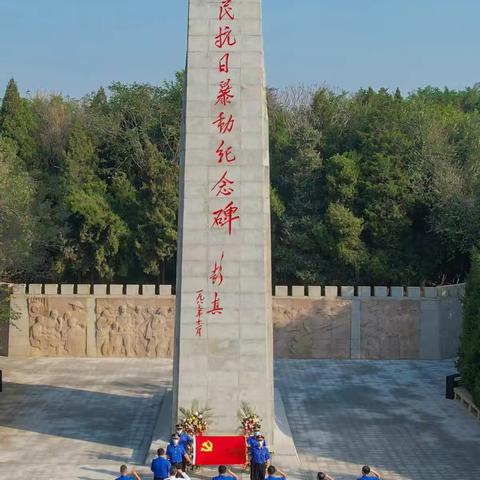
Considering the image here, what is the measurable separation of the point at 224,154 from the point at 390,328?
12124mm

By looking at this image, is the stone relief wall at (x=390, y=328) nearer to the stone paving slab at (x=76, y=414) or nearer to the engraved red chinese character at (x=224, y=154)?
the stone paving slab at (x=76, y=414)

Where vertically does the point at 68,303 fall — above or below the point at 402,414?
above

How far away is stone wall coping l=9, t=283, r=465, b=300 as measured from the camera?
2508cm

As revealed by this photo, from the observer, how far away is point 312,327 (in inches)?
989

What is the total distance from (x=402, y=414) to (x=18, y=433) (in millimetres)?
8793

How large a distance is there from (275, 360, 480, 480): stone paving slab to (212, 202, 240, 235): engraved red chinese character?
15.7 feet

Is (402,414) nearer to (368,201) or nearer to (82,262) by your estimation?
(368,201)

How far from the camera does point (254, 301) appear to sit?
1492cm

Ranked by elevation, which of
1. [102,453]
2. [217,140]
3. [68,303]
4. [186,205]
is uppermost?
[217,140]

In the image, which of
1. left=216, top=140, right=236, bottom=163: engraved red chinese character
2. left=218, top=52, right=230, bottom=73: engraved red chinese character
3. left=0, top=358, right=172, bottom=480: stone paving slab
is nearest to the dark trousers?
left=0, top=358, right=172, bottom=480: stone paving slab

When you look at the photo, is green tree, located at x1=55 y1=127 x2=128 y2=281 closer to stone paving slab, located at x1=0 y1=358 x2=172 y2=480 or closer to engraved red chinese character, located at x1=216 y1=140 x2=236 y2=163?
stone paving slab, located at x1=0 y1=358 x2=172 y2=480

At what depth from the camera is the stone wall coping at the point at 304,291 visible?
2508cm

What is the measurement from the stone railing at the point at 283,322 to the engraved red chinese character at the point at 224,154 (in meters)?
10.7

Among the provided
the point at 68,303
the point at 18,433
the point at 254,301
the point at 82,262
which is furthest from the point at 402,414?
the point at 82,262
